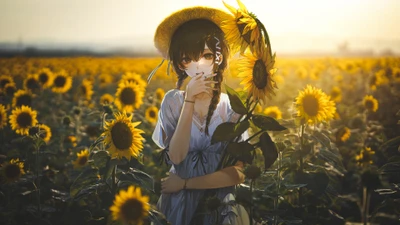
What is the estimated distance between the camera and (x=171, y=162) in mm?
2854

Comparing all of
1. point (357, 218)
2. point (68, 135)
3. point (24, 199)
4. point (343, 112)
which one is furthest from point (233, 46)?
point (343, 112)

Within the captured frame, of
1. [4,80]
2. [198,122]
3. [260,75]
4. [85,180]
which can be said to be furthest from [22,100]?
[260,75]

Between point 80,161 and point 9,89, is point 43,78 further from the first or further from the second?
point 80,161

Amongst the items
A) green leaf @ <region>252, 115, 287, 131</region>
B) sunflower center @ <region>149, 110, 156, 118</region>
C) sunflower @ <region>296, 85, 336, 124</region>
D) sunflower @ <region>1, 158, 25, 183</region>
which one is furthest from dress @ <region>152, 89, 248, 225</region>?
sunflower center @ <region>149, 110, 156, 118</region>

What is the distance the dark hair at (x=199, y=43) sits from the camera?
2.79 meters

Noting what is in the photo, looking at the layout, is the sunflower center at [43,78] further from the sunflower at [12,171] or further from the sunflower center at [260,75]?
the sunflower center at [260,75]

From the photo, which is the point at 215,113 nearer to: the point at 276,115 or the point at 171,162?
the point at 171,162

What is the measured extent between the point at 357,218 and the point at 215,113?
1.39m

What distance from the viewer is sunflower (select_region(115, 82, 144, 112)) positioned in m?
3.83

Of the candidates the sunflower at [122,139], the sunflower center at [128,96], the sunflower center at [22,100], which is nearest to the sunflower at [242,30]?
the sunflower at [122,139]

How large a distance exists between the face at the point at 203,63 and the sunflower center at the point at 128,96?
107cm

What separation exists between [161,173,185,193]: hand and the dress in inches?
1.0

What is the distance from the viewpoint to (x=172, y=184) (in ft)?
9.24

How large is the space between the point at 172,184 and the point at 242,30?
762 mm
